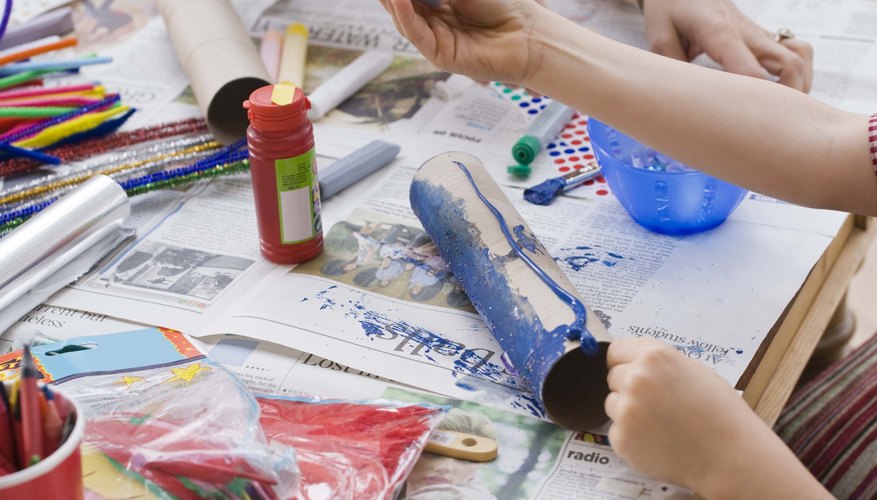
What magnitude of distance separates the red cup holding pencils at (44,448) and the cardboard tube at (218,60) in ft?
1.91

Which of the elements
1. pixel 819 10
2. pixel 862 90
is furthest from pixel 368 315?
pixel 819 10

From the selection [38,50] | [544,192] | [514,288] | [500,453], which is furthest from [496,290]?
[38,50]

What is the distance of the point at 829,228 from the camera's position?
2.78 feet

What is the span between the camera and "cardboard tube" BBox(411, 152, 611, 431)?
24.8 inches

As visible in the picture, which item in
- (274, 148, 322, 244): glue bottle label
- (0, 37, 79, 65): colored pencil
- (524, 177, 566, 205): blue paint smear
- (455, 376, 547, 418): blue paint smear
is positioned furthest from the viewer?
(0, 37, 79, 65): colored pencil

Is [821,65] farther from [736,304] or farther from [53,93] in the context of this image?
[53,93]

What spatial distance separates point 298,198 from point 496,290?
204 mm

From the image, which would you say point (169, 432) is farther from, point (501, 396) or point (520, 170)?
point (520, 170)

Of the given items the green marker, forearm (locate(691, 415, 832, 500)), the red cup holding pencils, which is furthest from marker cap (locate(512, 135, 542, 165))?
the red cup holding pencils

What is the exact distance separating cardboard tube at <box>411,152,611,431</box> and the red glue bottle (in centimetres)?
10

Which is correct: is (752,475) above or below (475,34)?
below

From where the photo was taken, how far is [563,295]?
2.16 feet

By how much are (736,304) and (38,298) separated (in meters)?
0.60

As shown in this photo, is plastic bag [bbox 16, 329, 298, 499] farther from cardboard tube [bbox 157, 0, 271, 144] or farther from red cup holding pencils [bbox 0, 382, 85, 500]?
cardboard tube [bbox 157, 0, 271, 144]
